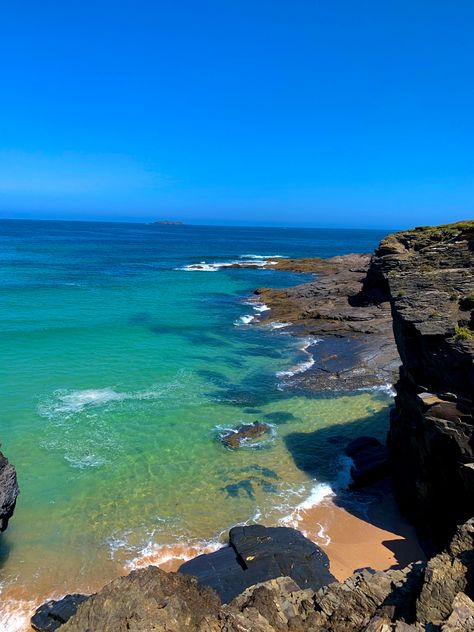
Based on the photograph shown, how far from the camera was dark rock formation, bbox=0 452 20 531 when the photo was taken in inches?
599

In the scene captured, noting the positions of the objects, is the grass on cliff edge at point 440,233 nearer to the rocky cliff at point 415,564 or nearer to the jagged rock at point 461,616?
the rocky cliff at point 415,564

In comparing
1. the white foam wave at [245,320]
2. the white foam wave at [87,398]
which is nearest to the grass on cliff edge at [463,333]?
the white foam wave at [87,398]

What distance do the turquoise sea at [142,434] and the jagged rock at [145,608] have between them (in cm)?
607

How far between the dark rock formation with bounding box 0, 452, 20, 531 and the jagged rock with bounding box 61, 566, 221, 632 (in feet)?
22.8

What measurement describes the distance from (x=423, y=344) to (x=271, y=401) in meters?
13.6

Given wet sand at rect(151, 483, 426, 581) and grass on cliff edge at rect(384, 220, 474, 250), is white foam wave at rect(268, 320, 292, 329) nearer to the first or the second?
grass on cliff edge at rect(384, 220, 474, 250)

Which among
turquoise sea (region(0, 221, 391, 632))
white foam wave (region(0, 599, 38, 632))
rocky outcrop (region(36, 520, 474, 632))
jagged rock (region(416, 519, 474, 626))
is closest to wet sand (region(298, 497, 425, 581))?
turquoise sea (region(0, 221, 391, 632))

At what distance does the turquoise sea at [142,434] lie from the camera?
55.6ft

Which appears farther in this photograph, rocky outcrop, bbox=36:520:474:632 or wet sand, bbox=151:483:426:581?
wet sand, bbox=151:483:426:581

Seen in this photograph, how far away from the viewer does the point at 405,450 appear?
19453mm

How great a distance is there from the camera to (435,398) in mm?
16453

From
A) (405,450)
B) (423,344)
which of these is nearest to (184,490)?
(405,450)

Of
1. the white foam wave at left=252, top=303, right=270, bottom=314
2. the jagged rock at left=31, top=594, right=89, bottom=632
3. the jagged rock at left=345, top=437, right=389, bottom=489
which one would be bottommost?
the jagged rock at left=31, top=594, right=89, bottom=632

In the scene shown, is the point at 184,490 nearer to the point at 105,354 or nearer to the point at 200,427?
the point at 200,427
